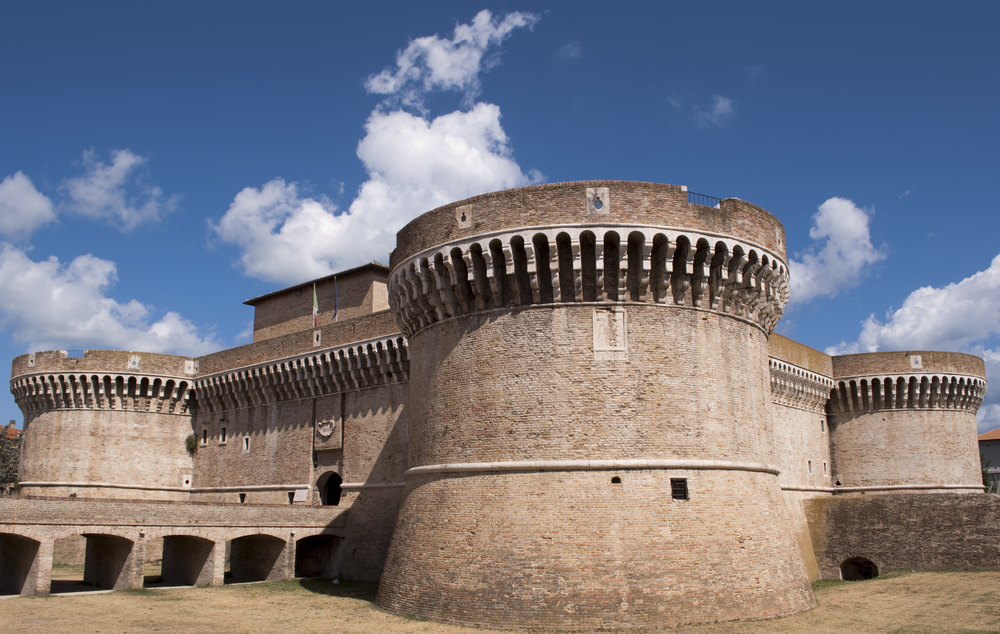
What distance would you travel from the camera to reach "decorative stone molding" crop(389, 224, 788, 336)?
1554 cm

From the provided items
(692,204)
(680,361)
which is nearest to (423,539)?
(680,361)

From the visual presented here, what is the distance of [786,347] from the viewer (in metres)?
28.6

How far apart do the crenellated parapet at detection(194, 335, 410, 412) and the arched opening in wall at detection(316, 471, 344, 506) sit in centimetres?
292

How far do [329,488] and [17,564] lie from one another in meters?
9.66

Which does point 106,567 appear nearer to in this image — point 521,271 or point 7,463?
point 521,271

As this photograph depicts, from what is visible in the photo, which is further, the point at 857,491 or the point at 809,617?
the point at 857,491

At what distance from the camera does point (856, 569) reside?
975 inches

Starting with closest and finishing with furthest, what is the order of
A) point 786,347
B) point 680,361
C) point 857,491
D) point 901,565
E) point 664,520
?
point 664,520 → point 680,361 → point 901,565 → point 786,347 → point 857,491

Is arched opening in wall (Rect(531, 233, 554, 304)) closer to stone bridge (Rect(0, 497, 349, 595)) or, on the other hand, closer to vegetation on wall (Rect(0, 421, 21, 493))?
stone bridge (Rect(0, 497, 349, 595))

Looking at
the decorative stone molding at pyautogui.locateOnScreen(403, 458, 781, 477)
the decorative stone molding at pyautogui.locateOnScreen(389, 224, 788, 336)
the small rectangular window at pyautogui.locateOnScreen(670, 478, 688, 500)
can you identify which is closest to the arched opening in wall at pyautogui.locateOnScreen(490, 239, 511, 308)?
the decorative stone molding at pyautogui.locateOnScreen(389, 224, 788, 336)

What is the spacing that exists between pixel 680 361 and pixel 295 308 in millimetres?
21690

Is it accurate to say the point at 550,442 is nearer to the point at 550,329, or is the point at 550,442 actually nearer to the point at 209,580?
the point at 550,329

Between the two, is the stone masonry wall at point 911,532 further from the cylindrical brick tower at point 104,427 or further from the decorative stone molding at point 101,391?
the decorative stone molding at point 101,391

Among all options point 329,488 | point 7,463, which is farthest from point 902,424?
point 7,463
